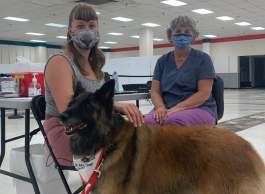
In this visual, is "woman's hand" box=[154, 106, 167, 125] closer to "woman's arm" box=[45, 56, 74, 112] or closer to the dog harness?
"woman's arm" box=[45, 56, 74, 112]

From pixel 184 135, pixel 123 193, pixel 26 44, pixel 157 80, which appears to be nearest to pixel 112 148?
pixel 123 193

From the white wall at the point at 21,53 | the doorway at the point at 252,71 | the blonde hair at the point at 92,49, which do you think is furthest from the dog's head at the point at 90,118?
the doorway at the point at 252,71

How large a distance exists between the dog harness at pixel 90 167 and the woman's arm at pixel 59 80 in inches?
14.6

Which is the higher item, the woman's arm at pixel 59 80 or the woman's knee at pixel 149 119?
the woman's arm at pixel 59 80

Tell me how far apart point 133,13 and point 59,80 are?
14.9 metres

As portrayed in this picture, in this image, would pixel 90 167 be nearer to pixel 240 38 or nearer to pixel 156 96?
pixel 156 96

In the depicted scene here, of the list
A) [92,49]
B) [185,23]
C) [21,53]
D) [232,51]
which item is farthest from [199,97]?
[21,53]

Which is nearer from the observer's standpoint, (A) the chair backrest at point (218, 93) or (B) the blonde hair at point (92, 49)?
(B) the blonde hair at point (92, 49)

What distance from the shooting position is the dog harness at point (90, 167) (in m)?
1.48

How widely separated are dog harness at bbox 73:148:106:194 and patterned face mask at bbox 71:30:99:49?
829 mm

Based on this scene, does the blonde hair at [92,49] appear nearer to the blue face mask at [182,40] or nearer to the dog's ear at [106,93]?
the blue face mask at [182,40]

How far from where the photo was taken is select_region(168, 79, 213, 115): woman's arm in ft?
7.36

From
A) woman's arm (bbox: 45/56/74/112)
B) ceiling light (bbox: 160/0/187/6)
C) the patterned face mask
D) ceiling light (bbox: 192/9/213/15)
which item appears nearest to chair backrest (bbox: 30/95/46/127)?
woman's arm (bbox: 45/56/74/112)

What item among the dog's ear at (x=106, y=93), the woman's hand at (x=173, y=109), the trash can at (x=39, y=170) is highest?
the dog's ear at (x=106, y=93)
